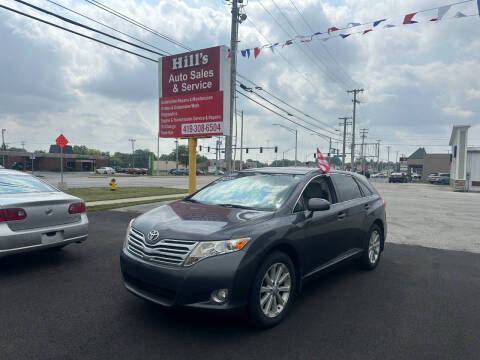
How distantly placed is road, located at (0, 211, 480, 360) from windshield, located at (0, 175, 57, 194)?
1.15 m

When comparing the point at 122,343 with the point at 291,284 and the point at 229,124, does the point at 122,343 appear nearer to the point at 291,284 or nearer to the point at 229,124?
the point at 291,284

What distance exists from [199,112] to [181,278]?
10.5 meters

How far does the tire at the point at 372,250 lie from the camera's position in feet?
17.6

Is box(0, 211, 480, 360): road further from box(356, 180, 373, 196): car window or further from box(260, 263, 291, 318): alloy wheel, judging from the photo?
box(356, 180, 373, 196): car window

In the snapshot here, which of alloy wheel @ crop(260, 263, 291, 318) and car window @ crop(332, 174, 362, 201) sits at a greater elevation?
car window @ crop(332, 174, 362, 201)

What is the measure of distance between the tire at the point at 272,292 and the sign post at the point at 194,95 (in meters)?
9.45

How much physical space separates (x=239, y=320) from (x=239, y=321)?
0.06 feet

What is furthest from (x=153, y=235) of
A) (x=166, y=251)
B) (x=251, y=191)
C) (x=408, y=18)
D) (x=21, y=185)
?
(x=408, y=18)

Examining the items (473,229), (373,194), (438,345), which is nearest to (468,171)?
(473,229)

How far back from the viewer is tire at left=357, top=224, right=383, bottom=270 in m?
5.37

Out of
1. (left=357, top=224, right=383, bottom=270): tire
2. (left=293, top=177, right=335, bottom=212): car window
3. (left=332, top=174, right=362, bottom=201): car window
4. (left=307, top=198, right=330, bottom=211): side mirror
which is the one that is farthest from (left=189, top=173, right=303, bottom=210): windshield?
(left=357, top=224, right=383, bottom=270): tire

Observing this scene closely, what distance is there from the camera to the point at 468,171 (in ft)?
116

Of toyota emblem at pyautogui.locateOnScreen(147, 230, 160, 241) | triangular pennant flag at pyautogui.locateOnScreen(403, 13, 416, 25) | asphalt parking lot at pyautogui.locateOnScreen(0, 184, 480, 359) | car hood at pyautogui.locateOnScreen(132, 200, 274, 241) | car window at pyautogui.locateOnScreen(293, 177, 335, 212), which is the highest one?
triangular pennant flag at pyautogui.locateOnScreen(403, 13, 416, 25)

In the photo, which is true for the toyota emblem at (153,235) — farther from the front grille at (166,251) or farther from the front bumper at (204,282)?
the front bumper at (204,282)
